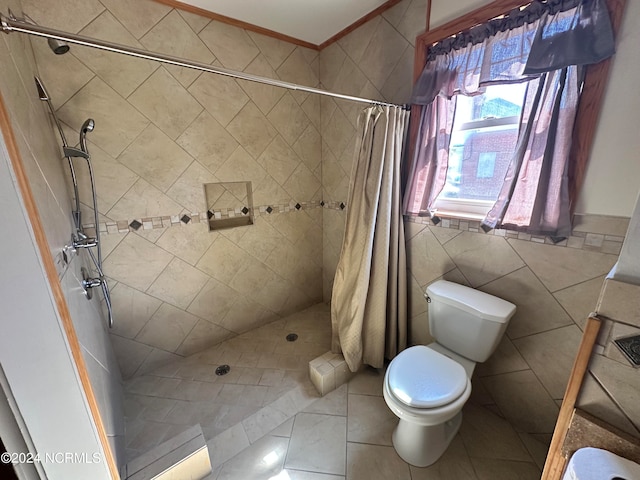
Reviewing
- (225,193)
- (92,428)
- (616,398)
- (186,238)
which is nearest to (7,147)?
(92,428)

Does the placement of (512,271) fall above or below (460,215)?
below

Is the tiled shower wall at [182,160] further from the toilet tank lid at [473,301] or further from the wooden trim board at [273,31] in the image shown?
the toilet tank lid at [473,301]

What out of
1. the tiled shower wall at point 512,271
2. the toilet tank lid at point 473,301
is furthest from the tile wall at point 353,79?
the toilet tank lid at point 473,301

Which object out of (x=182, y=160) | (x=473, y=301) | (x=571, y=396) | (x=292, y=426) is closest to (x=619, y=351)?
(x=571, y=396)

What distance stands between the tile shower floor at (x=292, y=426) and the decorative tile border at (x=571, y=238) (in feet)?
3.43

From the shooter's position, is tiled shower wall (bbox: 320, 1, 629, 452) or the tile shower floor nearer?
tiled shower wall (bbox: 320, 1, 629, 452)

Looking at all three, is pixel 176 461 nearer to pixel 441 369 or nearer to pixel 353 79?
pixel 441 369

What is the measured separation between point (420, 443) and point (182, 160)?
7.09ft

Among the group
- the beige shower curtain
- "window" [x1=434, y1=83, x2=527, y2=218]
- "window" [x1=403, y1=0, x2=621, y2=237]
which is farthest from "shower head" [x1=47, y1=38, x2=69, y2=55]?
"window" [x1=434, y1=83, x2=527, y2=218]

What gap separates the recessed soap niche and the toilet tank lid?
4.89 feet

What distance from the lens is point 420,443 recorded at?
4.07 feet

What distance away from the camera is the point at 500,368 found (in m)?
1.42

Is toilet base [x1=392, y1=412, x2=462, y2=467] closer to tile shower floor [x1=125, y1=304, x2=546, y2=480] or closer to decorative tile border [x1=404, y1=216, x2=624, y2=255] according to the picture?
tile shower floor [x1=125, y1=304, x2=546, y2=480]

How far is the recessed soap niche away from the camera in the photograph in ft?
6.34
